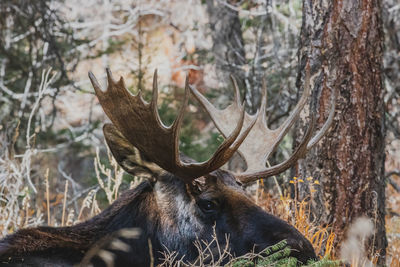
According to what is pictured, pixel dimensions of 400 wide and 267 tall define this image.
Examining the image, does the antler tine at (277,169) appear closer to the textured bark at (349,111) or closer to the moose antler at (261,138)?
the moose antler at (261,138)

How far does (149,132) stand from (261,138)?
155 centimetres

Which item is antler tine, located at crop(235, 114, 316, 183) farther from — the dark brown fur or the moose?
the dark brown fur

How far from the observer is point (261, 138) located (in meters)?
5.61


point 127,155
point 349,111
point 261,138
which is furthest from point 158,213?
point 349,111

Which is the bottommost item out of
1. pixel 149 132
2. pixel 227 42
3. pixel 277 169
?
pixel 277 169

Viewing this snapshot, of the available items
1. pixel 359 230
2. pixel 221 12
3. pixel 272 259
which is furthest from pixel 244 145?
pixel 221 12

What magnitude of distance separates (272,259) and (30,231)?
5.29ft

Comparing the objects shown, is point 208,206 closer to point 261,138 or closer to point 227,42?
Result: point 261,138

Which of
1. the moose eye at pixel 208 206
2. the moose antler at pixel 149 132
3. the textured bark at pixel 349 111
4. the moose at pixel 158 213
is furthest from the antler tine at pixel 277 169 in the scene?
the textured bark at pixel 349 111

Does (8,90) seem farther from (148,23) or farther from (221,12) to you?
(148,23)

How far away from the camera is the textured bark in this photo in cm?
572

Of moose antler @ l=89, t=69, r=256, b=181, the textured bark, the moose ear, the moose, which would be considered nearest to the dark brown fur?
the moose

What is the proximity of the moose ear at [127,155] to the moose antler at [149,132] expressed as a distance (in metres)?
0.10

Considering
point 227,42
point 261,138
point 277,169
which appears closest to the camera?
point 277,169
